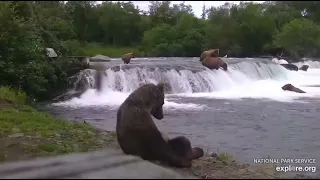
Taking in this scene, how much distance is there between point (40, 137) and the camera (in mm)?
9781

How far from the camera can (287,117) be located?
15.6 meters

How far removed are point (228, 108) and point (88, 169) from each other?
14.9m

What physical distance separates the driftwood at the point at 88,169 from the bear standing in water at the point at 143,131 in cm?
327

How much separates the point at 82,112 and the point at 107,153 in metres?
13.5

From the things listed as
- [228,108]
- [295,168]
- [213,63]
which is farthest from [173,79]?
[295,168]

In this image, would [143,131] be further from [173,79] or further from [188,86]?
[173,79]

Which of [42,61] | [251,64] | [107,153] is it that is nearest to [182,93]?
[42,61]

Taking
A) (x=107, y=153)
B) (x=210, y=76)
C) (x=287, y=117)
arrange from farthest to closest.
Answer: (x=210, y=76)
(x=287, y=117)
(x=107, y=153)

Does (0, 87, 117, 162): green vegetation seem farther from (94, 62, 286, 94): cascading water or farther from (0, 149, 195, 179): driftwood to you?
(94, 62, 286, 94): cascading water

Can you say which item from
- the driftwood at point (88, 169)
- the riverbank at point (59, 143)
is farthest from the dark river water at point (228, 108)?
the driftwood at point (88, 169)

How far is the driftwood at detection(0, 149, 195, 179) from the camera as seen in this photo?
9.79 feet

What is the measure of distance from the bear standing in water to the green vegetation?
2.08m

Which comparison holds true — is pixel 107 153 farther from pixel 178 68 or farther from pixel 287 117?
pixel 178 68

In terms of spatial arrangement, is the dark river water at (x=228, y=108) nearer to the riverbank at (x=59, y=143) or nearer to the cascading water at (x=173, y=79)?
the cascading water at (x=173, y=79)
